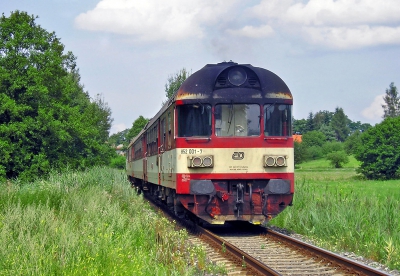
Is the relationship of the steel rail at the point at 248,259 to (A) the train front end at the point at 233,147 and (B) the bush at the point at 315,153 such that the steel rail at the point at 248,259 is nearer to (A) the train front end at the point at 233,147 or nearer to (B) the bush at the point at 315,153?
(A) the train front end at the point at 233,147

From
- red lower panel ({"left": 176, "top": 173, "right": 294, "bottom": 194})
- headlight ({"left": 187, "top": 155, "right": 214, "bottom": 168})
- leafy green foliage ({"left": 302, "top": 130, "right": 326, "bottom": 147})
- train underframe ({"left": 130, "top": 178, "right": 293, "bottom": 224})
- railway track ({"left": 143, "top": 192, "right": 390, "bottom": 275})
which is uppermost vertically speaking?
leafy green foliage ({"left": 302, "top": 130, "right": 326, "bottom": 147})

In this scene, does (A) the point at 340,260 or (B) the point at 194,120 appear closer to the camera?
(A) the point at 340,260

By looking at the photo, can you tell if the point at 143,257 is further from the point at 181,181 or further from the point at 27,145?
the point at 27,145

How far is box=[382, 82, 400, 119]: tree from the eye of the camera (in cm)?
9469

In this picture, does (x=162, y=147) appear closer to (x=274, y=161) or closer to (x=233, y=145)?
(x=233, y=145)

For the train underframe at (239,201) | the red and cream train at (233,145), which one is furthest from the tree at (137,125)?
the train underframe at (239,201)

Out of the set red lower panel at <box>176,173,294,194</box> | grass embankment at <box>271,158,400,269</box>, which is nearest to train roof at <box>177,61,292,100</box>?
red lower panel at <box>176,173,294,194</box>

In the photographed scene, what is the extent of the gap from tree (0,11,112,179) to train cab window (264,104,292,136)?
561 inches

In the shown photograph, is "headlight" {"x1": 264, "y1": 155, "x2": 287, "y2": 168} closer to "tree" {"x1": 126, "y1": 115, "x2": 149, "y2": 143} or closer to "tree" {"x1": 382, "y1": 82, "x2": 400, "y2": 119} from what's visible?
"tree" {"x1": 126, "y1": 115, "x2": 149, "y2": 143}

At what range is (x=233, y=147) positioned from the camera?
11008mm

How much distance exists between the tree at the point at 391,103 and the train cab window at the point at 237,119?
88710 mm

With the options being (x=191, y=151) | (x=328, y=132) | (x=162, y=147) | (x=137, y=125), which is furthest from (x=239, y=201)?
(x=328, y=132)

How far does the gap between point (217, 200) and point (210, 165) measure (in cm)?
74

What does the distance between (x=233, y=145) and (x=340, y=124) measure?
12982cm
